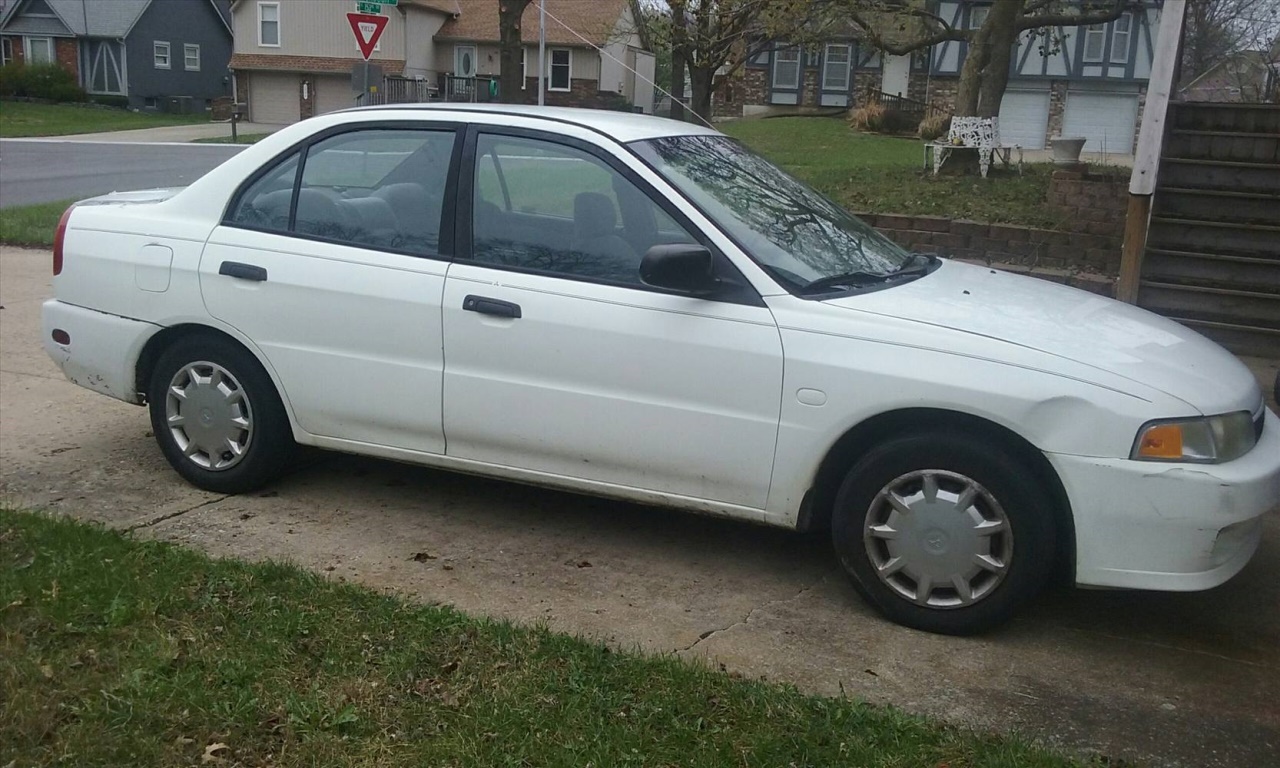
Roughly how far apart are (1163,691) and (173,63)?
5723 cm

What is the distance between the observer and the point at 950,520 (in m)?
3.99

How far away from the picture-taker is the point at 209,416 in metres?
5.22

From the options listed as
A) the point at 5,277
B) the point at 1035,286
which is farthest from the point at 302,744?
the point at 5,277

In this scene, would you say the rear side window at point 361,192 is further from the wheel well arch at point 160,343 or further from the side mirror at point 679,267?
the side mirror at point 679,267

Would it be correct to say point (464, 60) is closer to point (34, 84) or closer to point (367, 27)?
point (34, 84)

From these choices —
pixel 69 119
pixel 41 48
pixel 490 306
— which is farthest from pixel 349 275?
pixel 41 48

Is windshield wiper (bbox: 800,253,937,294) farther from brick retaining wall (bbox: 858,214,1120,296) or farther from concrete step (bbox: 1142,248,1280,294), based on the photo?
concrete step (bbox: 1142,248,1280,294)

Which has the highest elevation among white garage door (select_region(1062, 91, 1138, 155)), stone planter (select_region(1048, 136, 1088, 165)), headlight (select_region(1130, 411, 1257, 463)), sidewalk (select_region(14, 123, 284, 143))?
white garage door (select_region(1062, 91, 1138, 155))

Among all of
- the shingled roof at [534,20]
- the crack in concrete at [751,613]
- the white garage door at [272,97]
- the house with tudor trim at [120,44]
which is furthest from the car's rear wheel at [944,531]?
the house with tudor trim at [120,44]

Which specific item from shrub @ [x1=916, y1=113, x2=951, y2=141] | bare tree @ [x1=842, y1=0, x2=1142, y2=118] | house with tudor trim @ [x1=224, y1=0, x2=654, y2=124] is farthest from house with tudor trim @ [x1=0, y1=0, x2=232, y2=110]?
bare tree @ [x1=842, y1=0, x2=1142, y2=118]

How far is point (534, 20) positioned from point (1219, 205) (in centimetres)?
4012

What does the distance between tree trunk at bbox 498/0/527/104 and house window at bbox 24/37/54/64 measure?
40263 millimetres

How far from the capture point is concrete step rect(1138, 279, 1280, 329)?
28.4ft

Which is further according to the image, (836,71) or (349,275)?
(836,71)
